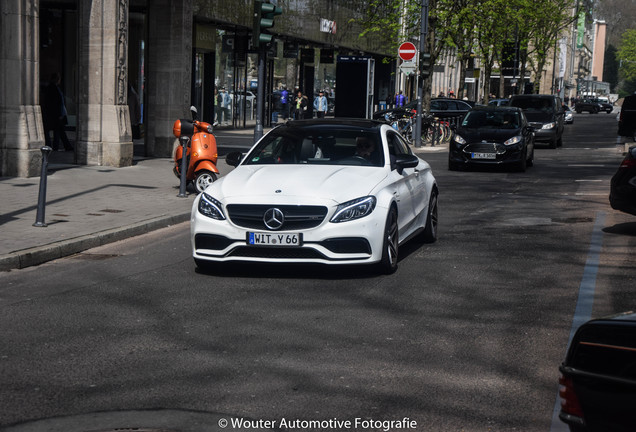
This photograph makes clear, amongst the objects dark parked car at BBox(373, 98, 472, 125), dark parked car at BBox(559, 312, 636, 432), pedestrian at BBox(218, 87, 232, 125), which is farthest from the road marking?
dark parked car at BBox(373, 98, 472, 125)

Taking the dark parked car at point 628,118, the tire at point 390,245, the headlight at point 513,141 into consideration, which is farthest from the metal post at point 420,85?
the tire at point 390,245

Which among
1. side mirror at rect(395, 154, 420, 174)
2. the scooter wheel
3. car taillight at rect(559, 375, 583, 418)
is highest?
side mirror at rect(395, 154, 420, 174)

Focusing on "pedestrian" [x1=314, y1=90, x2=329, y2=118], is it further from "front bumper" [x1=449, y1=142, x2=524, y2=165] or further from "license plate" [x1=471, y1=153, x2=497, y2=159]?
"license plate" [x1=471, y1=153, x2=497, y2=159]

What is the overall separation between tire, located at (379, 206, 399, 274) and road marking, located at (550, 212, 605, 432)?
1708 mm

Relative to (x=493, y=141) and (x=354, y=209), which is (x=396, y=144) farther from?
(x=493, y=141)

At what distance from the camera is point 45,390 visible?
5.16 meters

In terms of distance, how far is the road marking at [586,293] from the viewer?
4805mm

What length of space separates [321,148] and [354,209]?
141cm

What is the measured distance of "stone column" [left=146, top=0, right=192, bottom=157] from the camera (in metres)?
23.0

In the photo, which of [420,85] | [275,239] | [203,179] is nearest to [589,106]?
[420,85]

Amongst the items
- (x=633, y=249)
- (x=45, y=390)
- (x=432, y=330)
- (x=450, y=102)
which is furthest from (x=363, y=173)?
(x=450, y=102)

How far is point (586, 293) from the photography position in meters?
8.18

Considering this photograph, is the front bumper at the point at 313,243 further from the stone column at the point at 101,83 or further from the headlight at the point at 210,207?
the stone column at the point at 101,83

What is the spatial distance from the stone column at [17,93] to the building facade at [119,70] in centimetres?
2
